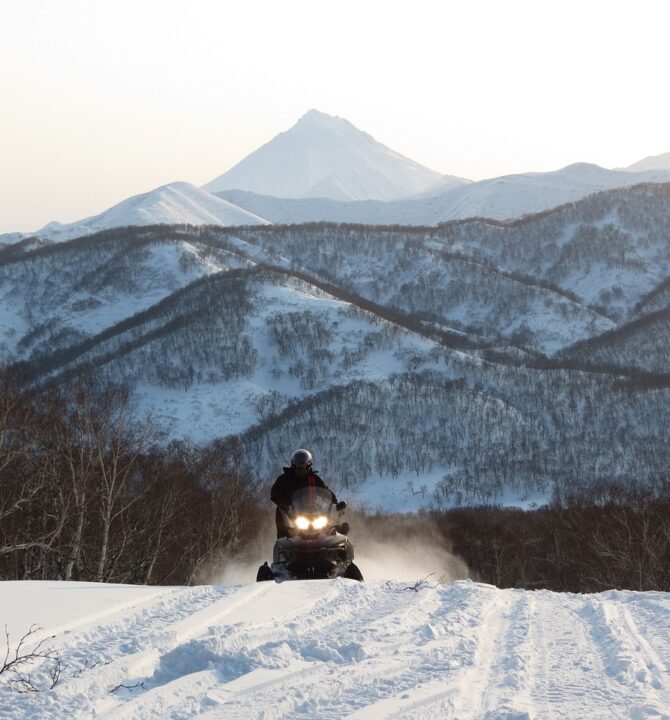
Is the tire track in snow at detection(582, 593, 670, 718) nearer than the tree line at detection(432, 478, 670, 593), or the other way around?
the tire track in snow at detection(582, 593, 670, 718)

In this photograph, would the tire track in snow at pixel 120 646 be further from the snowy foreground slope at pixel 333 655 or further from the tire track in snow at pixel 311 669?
the tire track in snow at pixel 311 669

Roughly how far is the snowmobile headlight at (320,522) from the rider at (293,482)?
385 millimetres

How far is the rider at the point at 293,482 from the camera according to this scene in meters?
13.0

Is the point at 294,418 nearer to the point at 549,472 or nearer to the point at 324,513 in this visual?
the point at 549,472

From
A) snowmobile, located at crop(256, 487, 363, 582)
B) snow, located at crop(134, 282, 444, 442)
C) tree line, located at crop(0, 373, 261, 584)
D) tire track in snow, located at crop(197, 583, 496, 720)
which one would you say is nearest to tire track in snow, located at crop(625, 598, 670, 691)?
tire track in snow, located at crop(197, 583, 496, 720)

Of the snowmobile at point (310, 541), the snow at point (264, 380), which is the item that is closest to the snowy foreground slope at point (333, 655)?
the snowmobile at point (310, 541)

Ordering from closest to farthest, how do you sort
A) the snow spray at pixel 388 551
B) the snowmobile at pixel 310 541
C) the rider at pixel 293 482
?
the snowmobile at pixel 310 541
the rider at pixel 293 482
the snow spray at pixel 388 551

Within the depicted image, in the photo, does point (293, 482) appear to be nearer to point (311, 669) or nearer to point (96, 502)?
point (311, 669)

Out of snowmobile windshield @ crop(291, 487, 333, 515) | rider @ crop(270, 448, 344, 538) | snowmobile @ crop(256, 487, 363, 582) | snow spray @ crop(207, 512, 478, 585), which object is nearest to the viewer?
snowmobile @ crop(256, 487, 363, 582)

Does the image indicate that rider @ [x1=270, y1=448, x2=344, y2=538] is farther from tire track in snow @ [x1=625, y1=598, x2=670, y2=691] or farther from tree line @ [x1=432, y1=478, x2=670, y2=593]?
tree line @ [x1=432, y1=478, x2=670, y2=593]

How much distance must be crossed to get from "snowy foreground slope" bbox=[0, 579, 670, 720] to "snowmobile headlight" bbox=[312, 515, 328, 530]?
270 cm

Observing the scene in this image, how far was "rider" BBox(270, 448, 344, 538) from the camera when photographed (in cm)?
1295

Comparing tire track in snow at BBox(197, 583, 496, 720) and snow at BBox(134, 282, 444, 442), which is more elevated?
tire track in snow at BBox(197, 583, 496, 720)

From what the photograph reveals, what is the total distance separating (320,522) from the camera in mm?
12750
